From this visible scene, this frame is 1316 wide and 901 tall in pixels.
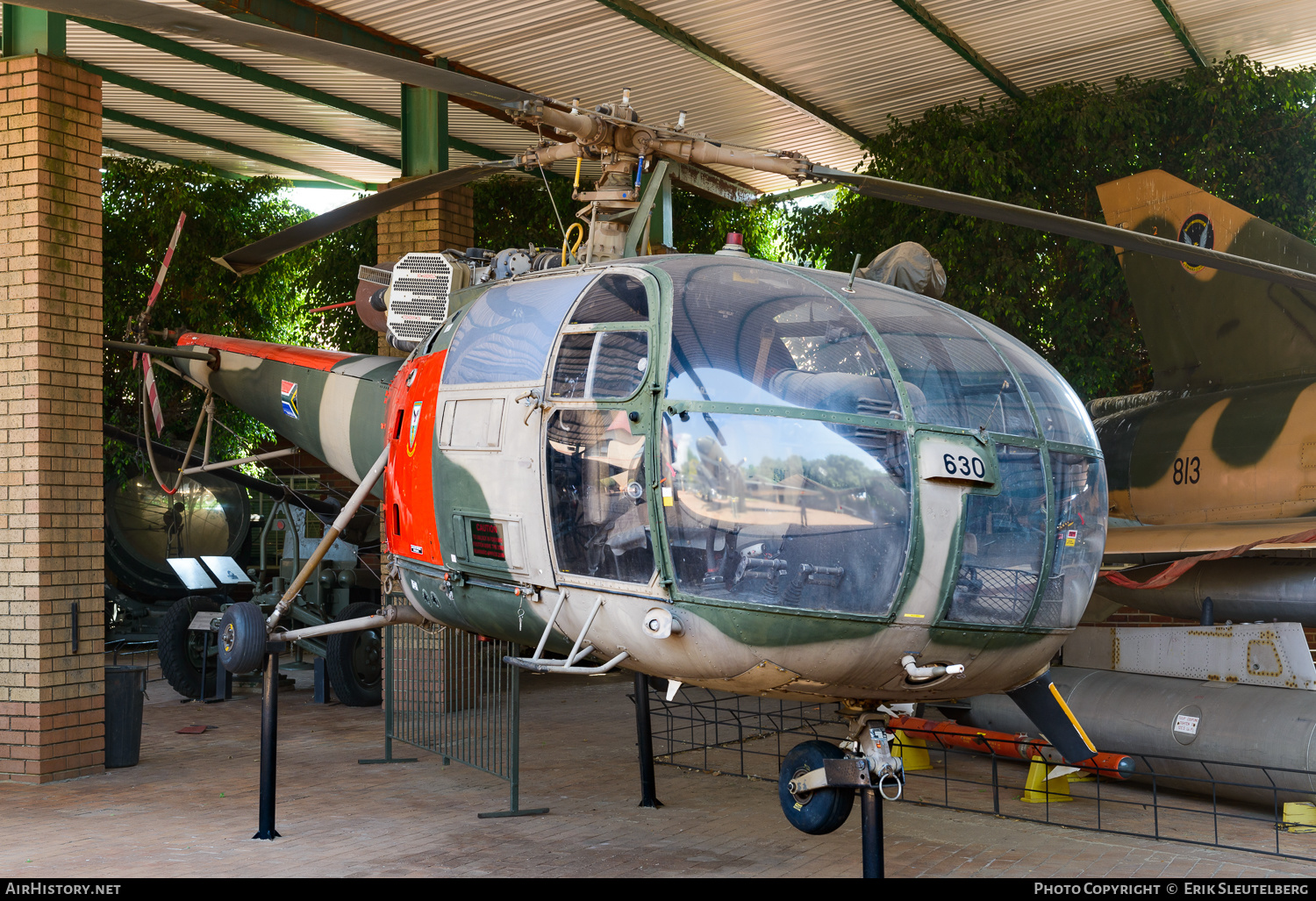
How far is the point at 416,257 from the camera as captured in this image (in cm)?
655

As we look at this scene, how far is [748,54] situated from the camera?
37.7 feet

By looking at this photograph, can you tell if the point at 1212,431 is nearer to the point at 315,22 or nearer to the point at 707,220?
the point at 315,22

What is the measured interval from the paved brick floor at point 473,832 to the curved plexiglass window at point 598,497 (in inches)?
89.8

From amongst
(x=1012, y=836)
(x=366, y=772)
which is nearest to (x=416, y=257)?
(x=366, y=772)

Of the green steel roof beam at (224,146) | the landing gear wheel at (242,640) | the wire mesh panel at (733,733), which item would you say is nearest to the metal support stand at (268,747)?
the landing gear wheel at (242,640)

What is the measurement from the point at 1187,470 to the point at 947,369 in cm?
610

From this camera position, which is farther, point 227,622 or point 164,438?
point 164,438

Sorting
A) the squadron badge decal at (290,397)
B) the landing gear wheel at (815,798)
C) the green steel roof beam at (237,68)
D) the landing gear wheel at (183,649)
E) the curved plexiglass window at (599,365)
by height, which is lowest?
the landing gear wheel at (183,649)

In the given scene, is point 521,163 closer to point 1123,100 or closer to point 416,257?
point 416,257

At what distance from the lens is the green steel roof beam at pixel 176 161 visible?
14880 mm

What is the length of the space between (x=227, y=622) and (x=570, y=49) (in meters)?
6.97

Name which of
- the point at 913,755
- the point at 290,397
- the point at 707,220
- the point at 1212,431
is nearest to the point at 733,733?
the point at 913,755

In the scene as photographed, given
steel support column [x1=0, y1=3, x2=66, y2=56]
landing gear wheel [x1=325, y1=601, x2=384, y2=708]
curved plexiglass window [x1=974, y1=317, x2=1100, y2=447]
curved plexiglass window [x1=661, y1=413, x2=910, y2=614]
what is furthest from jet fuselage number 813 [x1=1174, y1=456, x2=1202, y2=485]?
steel support column [x1=0, y1=3, x2=66, y2=56]

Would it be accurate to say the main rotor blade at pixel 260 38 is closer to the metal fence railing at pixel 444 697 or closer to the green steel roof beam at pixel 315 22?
the green steel roof beam at pixel 315 22
